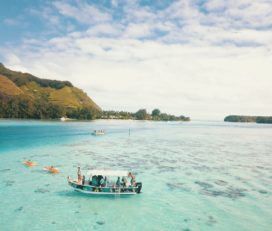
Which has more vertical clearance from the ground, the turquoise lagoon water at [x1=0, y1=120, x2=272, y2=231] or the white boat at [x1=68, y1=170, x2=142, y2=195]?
the white boat at [x1=68, y1=170, x2=142, y2=195]

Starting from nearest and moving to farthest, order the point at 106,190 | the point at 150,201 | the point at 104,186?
the point at 150,201 → the point at 106,190 → the point at 104,186

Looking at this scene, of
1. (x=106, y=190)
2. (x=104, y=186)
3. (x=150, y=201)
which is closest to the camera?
(x=150, y=201)

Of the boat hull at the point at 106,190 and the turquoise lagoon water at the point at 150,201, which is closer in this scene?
the turquoise lagoon water at the point at 150,201

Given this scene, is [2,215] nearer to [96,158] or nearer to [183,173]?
[183,173]

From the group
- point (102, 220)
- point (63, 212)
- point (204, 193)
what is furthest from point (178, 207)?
point (63, 212)

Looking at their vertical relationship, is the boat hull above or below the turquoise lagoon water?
above

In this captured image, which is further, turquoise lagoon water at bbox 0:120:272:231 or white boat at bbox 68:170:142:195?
white boat at bbox 68:170:142:195

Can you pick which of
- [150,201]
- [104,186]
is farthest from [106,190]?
[150,201]

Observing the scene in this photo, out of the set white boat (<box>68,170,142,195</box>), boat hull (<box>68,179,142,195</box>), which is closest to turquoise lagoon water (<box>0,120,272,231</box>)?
boat hull (<box>68,179,142,195</box>)

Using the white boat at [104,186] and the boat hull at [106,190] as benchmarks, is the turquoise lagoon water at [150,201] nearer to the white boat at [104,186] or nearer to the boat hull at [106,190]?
the boat hull at [106,190]

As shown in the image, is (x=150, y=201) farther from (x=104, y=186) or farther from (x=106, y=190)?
(x=104, y=186)

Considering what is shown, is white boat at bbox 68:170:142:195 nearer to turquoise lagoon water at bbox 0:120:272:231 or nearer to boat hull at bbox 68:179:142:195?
boat hull at bbox 68:179:142:195

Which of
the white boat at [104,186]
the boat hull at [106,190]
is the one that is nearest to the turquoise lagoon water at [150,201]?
the boat hull at [106,190]

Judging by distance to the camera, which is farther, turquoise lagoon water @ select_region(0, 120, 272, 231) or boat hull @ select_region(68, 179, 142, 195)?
boat hull @ select_region(68, 179, 142, 195)
